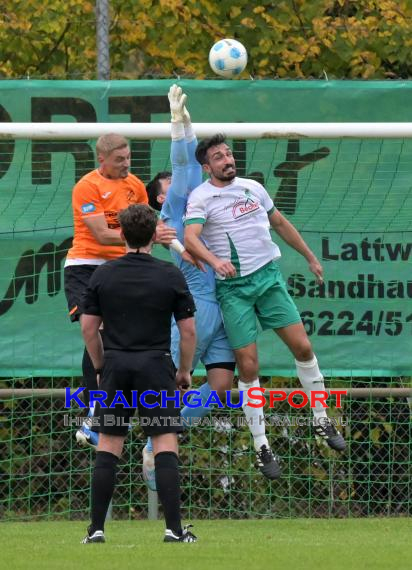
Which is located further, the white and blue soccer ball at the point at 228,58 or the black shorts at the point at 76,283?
the white and blue soccer ball at the point at 228,58

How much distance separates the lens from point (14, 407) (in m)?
10.6

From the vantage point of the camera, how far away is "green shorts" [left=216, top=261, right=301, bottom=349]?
8508 millimetres

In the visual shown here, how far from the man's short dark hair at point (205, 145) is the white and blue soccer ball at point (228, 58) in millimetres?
1226

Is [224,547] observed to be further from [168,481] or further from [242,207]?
[242,207]

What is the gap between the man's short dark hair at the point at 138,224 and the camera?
6.84m

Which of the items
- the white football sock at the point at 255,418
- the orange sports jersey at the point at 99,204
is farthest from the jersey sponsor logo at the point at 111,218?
the white football sock at the point at 255,418

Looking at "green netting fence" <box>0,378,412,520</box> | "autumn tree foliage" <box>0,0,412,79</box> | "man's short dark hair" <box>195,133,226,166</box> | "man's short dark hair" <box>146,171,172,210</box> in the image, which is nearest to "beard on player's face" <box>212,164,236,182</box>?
"man's short dark hair" <box>195,133,226,166</box>

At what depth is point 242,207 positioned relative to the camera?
334 inches

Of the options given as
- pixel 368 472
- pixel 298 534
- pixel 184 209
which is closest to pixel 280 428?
pixel 368 472

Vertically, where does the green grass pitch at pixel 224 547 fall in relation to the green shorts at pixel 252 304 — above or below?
below

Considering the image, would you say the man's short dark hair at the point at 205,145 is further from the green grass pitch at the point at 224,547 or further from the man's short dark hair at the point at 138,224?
the green grass pitch at the point at 224,547

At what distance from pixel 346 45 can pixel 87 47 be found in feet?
7.10

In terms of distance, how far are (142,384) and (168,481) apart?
0.52 metres

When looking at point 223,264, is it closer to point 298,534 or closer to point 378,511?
point 298,534
